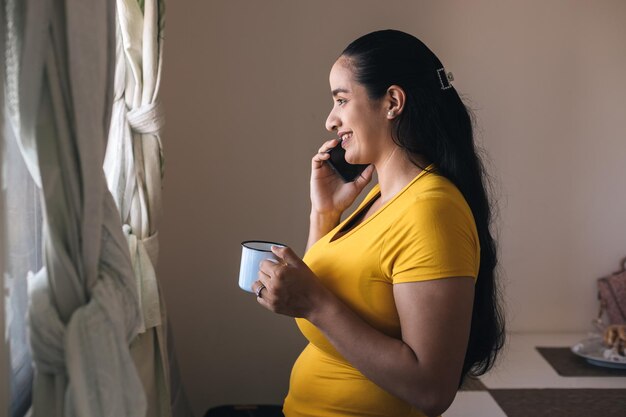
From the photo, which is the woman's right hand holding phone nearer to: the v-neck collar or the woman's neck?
the v-neck collar

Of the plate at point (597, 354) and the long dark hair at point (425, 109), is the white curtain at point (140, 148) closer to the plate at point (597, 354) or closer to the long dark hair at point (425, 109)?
the long dark hair at point (425, 109)

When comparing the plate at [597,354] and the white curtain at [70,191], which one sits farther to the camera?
the plate at [597,354]

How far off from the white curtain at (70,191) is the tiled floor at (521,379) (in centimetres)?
114

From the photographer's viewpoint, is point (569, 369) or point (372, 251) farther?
point (569, 369)

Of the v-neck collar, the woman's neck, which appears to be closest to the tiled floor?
the v-neck collar

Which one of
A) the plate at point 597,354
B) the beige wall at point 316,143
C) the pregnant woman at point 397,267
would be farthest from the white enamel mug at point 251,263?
the plate at point 597,354

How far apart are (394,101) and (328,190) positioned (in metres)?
0.41

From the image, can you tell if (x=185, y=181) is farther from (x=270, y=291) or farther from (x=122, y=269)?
(x=122, y=269)

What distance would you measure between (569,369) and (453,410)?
46 cm

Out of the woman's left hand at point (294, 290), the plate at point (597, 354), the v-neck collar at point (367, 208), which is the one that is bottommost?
the plate at point (597, 354)

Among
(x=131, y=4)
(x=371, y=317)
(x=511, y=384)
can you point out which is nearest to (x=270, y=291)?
(x=371, y=317)

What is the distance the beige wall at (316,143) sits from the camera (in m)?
2.24

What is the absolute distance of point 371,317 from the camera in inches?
45.8

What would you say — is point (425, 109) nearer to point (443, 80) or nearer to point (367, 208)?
point (443, 80)
